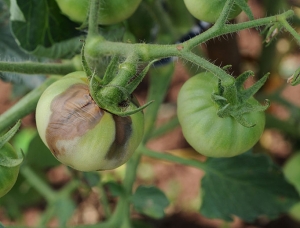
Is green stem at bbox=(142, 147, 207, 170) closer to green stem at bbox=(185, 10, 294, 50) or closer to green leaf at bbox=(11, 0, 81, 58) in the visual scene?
green leaf at bbox=(11, 0, 81, 58)

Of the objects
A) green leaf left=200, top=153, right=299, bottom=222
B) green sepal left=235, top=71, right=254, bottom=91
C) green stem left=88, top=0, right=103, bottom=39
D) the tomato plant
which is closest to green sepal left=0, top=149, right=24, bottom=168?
the tomato plant

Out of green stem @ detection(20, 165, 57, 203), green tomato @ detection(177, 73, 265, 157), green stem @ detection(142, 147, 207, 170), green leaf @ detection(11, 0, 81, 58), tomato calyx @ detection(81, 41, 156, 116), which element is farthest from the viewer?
green stem @ detection(20, 165, 57, 203)

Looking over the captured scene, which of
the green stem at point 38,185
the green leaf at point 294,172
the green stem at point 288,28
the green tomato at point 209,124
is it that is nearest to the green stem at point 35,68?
the green tomato at point 209,124

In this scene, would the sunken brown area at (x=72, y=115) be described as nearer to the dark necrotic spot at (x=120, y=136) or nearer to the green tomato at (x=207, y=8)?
the dark necrotic spot at (x=120, y=136)

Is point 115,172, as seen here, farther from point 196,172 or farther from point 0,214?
point 0,214

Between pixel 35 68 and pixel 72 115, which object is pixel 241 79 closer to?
pixel 72 115

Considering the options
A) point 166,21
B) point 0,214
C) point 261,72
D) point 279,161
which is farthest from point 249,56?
point 0,214
